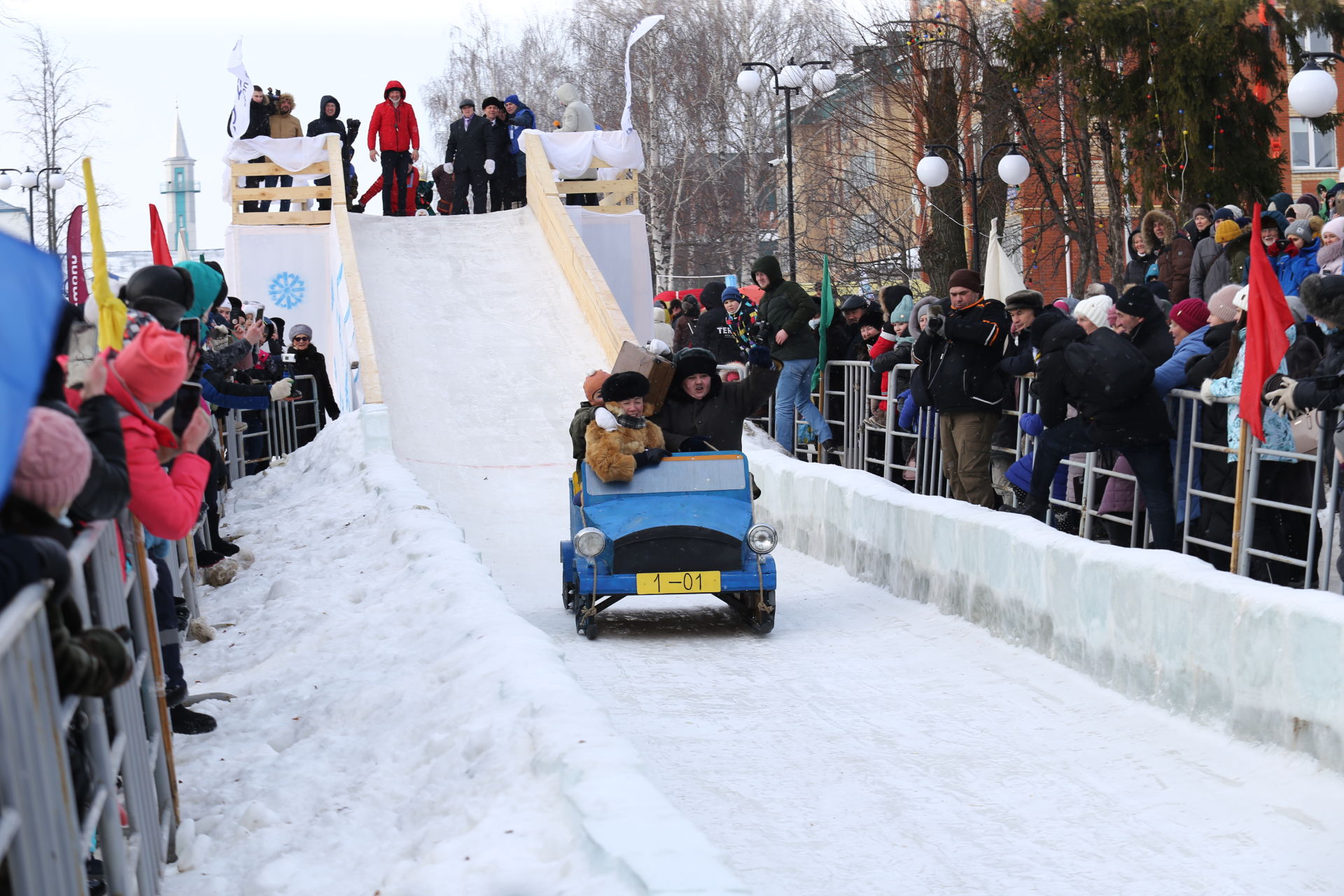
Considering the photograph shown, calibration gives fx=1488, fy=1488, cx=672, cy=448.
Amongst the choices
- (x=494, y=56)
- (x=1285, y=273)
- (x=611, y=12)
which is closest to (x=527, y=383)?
(x=1285, y=273)

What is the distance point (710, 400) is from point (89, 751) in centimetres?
577

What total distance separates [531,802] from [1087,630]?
137 inches

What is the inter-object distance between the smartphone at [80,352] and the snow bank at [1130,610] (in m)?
3.96

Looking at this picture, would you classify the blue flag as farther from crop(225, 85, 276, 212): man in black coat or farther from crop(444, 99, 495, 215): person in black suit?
crop(225, 85, 276, 212): man in black coat

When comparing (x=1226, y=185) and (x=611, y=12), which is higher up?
(x=611, y=12)

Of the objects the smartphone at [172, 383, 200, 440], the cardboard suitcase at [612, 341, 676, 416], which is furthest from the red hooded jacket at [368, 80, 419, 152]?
the smartphone at [172, 383, 200, 440]

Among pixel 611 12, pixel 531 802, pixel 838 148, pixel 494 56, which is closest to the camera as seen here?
pixel 531 802

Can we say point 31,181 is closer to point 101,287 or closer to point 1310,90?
point 1310,90

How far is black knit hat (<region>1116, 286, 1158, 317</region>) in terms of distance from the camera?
27.4 feet

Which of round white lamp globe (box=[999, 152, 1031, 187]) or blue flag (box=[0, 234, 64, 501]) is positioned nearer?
blue flag (box=[0, 234, 64, 501])

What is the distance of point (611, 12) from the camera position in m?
44.9

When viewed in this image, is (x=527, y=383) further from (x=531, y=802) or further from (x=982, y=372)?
(x=531, y=802)

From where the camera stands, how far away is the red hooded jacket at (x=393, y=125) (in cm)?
2058

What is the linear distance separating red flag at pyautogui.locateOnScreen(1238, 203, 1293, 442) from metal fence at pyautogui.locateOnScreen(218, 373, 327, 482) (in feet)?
26.9
